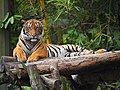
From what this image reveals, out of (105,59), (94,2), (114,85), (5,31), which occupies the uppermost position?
(94,2)

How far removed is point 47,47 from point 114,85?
1097mm

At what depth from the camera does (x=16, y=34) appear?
207 inches

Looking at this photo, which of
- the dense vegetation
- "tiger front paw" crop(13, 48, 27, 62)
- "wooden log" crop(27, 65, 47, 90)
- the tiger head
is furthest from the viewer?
the dense vegetation

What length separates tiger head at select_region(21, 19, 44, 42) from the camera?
12.6ft

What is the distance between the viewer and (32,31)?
3834mm

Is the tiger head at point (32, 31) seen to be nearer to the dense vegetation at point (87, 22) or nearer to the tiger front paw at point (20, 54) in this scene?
the tiger front paw at point (20, 54)

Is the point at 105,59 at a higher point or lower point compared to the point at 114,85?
higher

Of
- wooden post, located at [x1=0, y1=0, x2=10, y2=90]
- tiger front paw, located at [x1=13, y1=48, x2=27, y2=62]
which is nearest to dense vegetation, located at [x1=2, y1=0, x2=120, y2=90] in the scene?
wooden post, located at [x1=0, y1=0, x2=10, y2=90]

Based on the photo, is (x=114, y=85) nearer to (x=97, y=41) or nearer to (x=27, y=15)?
(x=97, y=41)

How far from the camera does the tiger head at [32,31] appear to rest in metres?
3.83

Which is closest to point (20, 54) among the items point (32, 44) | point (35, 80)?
point (32, 44)

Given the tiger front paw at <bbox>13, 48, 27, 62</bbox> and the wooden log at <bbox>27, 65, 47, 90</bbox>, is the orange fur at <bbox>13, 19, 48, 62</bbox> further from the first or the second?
the wooden log at <bbox>27, 65, 47, 90</bbox>

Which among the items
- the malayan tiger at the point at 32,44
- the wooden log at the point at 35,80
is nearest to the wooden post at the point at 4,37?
the malayan tiger at the point at 32,44

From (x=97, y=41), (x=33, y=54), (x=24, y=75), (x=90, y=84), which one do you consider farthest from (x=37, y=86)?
(x=97, y=41)
